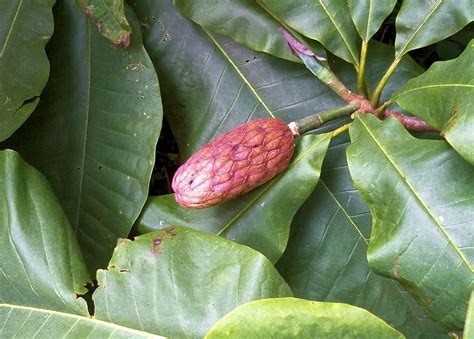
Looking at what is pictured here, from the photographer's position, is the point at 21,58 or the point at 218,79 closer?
the point at 21,58

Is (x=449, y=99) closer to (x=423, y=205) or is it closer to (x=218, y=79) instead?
(x=423, y=205)

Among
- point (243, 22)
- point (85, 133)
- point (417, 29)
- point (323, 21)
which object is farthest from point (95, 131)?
point (417, 29)

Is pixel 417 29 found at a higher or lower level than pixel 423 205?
higher

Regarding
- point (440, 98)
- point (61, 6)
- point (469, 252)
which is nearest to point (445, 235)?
point (469, 252)

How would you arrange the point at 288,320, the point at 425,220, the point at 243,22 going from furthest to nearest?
the point at 243,22, the point at 425,220, the point at 288,320

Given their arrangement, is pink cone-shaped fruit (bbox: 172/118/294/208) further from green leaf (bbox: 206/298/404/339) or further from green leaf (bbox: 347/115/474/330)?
green leaf (bbox: 206/298/404/339)

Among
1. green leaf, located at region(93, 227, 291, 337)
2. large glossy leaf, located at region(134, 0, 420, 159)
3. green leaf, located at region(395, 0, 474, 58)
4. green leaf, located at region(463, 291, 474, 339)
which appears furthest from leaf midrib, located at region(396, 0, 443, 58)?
green leaf, located at region(463, 291, 474, 339)
